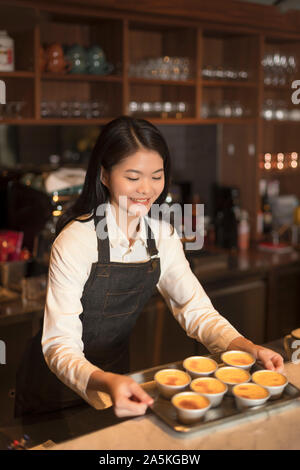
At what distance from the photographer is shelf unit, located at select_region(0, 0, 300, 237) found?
3166mm

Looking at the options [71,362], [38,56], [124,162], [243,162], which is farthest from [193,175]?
[71,362]

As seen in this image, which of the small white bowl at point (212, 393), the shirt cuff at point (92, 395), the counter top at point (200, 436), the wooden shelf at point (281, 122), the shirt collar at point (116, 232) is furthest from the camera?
the wooden shelf at point (281, 122)

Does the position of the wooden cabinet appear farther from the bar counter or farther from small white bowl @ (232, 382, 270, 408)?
small white bowl @ (232, 382, 270, 408)

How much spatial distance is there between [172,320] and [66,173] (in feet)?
3.38

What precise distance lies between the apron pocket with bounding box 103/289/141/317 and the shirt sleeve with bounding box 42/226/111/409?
182 millimetres

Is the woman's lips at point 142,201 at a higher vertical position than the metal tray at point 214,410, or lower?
higher

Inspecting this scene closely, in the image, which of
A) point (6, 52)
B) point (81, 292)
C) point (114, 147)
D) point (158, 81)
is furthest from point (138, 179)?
point (158, 81)

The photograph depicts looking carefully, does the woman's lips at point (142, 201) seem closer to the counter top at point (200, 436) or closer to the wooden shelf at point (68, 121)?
the counter top at point (200, 436)

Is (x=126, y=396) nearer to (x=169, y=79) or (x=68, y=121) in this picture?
(x=68, y=121)

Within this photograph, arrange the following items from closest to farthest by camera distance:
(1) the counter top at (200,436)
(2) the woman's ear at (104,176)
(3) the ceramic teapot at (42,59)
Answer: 1. (1) the counter top at (200,436)
2. (2) the woman's ear at (104,176)
3. (3) the ceramic teapot at (42,59)

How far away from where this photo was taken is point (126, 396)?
1.35 metres

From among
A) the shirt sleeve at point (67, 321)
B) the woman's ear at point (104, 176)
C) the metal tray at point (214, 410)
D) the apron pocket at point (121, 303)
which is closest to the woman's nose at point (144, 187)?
the woman's ear at point (104, 176)

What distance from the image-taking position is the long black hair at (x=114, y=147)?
173 cm

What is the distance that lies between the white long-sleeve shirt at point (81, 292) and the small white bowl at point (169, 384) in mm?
167
